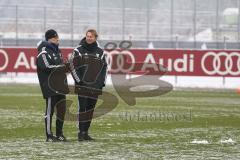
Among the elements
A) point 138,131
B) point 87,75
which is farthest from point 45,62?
point 138,131

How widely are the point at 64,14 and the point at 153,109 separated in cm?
1840

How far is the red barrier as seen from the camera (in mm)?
31609

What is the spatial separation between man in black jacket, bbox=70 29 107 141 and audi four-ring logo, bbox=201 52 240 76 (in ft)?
64.7

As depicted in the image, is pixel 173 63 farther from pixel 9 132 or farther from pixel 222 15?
pixel 9 132

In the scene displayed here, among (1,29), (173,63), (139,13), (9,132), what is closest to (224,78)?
(173,63)

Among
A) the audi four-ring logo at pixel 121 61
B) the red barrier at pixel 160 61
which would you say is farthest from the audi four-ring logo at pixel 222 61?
the audi four-ring logo at pixel 121 61

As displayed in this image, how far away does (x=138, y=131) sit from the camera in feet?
46.5

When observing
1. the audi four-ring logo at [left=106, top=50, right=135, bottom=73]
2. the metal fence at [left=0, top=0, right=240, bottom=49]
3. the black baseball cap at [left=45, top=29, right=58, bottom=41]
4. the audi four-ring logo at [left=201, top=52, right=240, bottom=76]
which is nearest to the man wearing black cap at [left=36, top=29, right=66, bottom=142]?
the black baseball cap at [left=45, top=29, right=58, bottom=41]

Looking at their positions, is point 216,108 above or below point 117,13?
below

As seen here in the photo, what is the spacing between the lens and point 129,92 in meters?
26.9

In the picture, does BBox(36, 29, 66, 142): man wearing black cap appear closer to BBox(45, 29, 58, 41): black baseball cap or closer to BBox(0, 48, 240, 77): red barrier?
BBox(45, 29, 58, 41): black baseball cap

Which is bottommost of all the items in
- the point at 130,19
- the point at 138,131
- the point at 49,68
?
the point at 138,131

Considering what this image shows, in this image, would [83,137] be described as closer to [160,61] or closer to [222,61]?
[160,61]

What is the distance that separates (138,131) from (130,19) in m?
24.1
